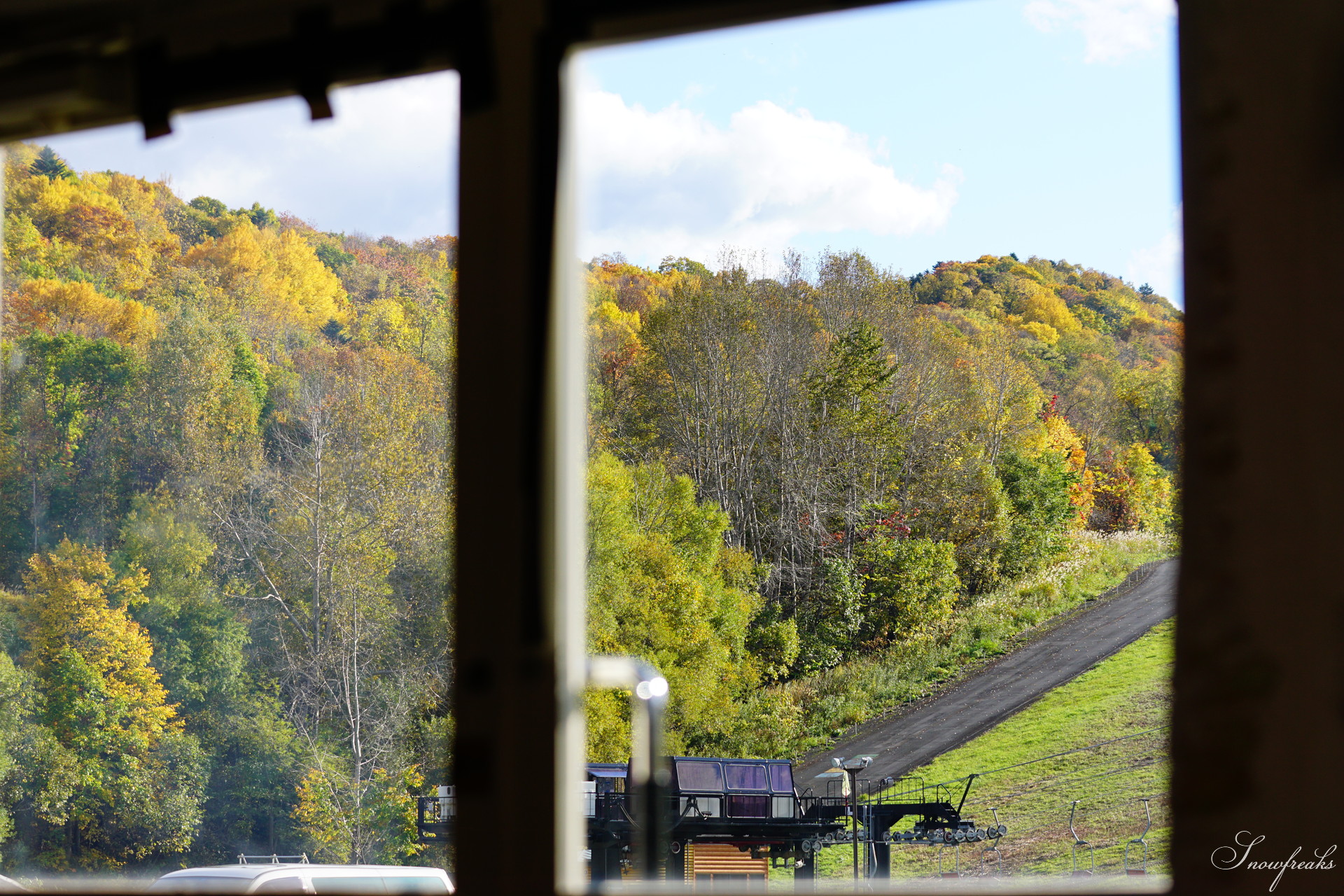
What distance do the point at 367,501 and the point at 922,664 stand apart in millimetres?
13481

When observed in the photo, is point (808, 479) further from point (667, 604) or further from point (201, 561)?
point (201, 561)

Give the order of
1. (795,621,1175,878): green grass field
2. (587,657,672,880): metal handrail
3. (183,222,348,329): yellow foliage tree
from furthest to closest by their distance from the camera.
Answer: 1. (183,222,348,329): yellow foliage tree
2. (795,621,1175,878): green grass field
3. (587,657,672,880): metal handrail

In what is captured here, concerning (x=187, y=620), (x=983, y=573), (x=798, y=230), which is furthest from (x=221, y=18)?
(x=798, y=230)

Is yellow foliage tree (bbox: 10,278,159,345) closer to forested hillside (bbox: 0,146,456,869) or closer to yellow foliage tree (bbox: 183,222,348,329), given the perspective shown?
forested hillside (bbox: 0,146,456,869)

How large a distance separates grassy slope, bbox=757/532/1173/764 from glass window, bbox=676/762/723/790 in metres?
9.56

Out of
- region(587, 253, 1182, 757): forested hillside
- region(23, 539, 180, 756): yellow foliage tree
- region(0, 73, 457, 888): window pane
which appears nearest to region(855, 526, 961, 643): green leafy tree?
region(587, 253, 1182, 757): forested hillside

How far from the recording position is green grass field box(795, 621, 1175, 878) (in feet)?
73.2

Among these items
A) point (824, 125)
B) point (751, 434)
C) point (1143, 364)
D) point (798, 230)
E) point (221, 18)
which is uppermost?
point (824, 125)

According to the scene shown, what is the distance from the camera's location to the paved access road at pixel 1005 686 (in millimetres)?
24500

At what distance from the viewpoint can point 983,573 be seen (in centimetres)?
2873

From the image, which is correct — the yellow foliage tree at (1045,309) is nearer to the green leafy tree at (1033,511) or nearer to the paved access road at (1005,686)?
the green leafy tree at (1033,511)

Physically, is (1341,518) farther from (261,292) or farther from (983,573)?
(261,292)

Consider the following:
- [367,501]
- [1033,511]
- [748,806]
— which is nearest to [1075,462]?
[1033,511]

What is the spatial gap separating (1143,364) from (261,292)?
86.7 ft
